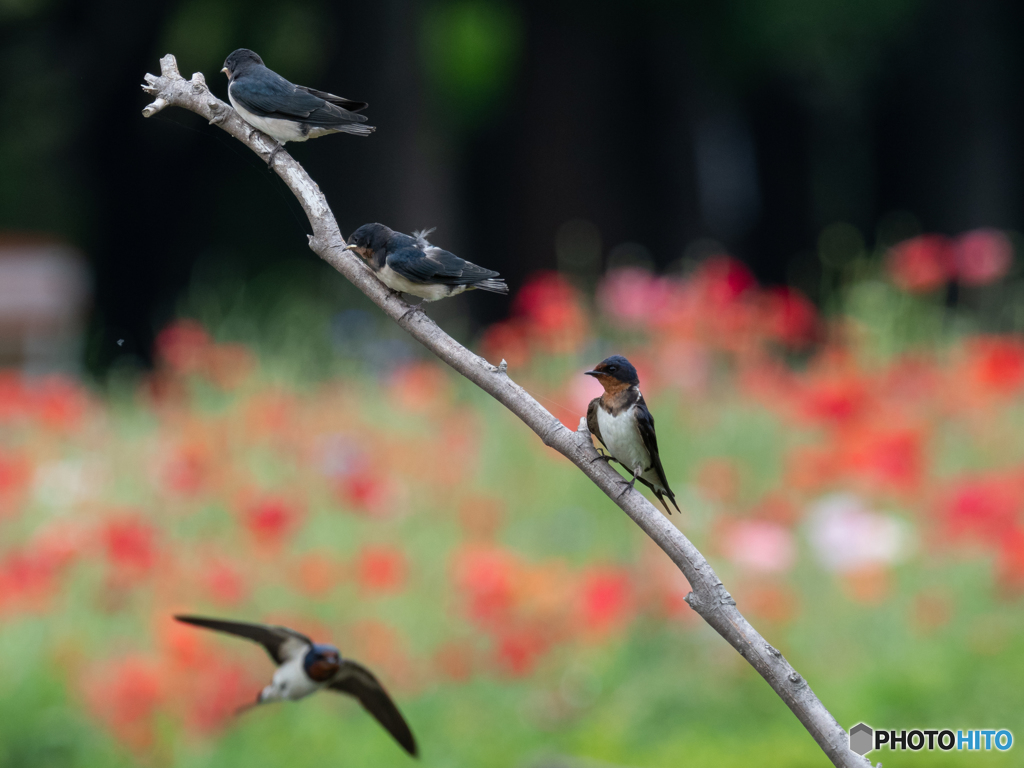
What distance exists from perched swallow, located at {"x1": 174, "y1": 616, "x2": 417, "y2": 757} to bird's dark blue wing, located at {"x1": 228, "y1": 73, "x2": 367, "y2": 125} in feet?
1.49

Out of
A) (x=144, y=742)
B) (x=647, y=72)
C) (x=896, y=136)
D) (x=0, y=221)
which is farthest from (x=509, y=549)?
(x=896, y=136)

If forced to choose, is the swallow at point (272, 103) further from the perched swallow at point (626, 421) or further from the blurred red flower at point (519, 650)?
the blurred red flower at point (519, 650)

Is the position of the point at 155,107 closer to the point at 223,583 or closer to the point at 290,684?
the point at 290,684

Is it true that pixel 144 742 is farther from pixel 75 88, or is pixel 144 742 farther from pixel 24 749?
pixel 75 88

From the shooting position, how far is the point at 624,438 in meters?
1.01

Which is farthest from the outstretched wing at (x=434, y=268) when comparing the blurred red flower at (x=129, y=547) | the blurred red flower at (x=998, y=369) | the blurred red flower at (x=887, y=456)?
the blurred red flower at (x=998, y=369)

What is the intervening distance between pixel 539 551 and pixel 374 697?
4.36m

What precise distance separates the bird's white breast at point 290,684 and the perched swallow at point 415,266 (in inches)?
13.7

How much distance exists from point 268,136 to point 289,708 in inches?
149

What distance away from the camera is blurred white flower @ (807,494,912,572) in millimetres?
4434

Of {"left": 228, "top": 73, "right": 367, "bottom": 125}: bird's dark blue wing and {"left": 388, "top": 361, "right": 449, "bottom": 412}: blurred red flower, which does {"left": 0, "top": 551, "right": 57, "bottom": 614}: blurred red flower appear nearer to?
{"left": 388, "top": 361, "right": 449, "bottom": 412}: blurred red flower

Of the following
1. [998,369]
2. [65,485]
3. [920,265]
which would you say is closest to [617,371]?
[998,369]

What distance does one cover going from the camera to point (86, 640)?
14.3 ft

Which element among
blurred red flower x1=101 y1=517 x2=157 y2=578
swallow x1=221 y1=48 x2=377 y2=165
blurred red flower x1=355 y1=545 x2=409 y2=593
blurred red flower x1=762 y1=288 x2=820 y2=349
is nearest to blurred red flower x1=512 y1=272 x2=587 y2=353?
blurred red flower x1=762 y1=288 x2=820 y2=349
